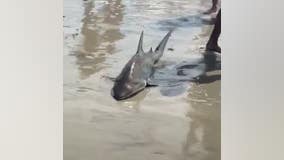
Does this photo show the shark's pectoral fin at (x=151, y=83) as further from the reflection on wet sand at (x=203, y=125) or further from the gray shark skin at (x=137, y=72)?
the reflection on wet sand at (x=203, y=125)

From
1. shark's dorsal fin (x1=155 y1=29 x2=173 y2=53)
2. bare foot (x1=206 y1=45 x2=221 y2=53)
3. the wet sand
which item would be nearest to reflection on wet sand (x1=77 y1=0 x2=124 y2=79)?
the wet sand

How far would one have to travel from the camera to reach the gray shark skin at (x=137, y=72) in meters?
1.42

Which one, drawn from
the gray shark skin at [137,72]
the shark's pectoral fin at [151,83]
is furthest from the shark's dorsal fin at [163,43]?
the shark's pectoral fin at [151,83]

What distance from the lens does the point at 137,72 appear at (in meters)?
1.42

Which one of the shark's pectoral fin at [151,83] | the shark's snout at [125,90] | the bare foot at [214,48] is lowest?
the shark's snout at [125,90]

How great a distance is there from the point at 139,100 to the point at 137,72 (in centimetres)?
10

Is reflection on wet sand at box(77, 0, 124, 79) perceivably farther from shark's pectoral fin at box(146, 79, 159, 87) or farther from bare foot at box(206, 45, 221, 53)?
bare foot at box(206, 45, 221, 53)

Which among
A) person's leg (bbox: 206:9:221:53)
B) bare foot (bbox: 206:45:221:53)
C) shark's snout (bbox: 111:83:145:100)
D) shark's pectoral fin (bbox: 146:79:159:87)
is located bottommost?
shark's snout (bbox: 111:83:145:100)

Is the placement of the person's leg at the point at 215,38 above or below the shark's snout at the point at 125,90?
above

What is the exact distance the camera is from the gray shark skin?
4.65 feet

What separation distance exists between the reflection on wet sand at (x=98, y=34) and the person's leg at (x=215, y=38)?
311 millimetres

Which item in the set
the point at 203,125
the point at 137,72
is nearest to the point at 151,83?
the point at 137,72
